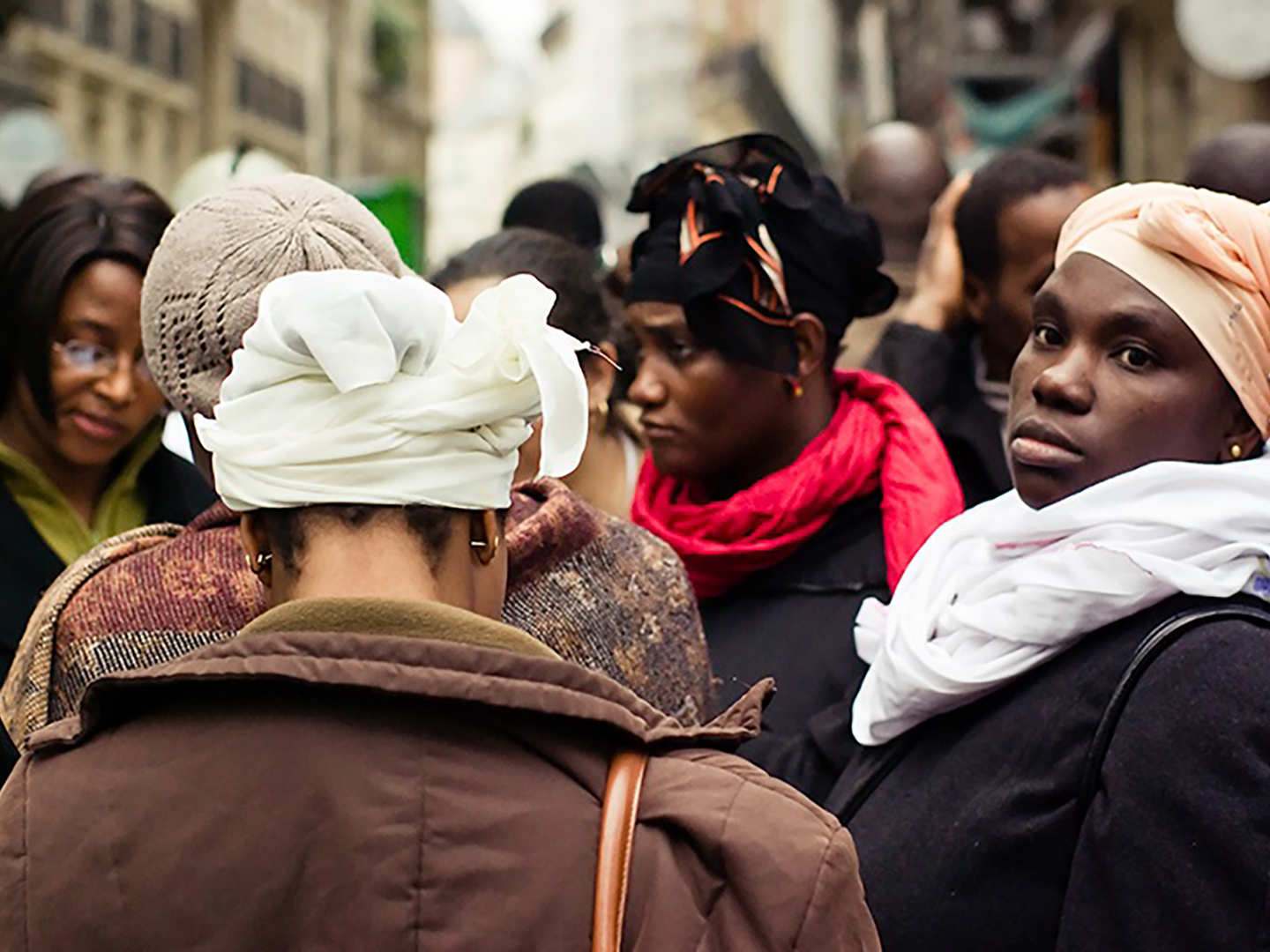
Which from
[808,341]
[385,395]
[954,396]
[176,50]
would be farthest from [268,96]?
[385,395]

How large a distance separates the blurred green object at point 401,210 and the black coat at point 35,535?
4.47 meters

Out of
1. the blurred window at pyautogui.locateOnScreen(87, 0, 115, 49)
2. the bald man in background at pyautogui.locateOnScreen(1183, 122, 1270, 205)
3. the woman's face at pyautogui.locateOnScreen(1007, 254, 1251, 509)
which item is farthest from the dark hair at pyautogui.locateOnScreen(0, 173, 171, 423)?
the blurred window at pyautogui.locateOnScreen(87, 0, 115, 49)

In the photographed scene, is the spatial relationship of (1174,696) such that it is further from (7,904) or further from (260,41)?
(260,41)

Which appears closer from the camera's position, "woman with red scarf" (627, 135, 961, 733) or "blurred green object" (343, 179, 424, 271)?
"woman with red scarf" (627, 135, 961, 733)

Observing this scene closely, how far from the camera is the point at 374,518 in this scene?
2.12 meters

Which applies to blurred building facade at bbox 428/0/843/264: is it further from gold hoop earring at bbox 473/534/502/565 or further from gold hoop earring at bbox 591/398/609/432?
gold hoop earring at bbox 473/534/502/565

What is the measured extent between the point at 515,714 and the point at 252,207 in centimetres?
121

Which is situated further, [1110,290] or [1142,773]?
[1110,290]

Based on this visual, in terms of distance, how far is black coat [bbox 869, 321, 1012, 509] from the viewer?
475 centimetres

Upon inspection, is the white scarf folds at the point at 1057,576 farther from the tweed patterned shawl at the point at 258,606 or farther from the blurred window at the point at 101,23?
the blurred window at the point at 101,23

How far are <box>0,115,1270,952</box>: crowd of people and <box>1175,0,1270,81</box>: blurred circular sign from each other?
23.3 ft

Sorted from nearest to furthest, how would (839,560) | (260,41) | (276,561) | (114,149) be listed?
1. (276,561)
2. (839,560)
3. (114,149)
4. (260,41)

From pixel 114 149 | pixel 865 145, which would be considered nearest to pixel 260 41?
pixel 114 149

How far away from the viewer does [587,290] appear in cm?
424
